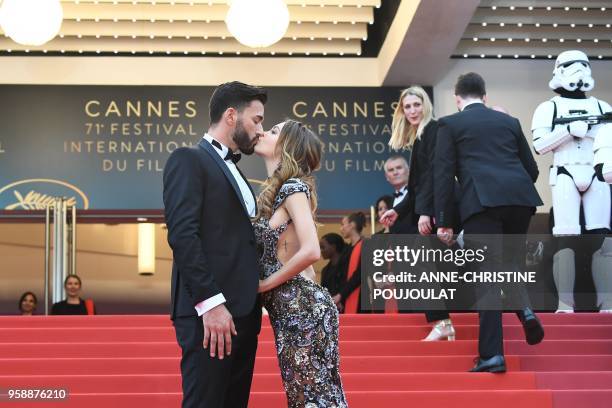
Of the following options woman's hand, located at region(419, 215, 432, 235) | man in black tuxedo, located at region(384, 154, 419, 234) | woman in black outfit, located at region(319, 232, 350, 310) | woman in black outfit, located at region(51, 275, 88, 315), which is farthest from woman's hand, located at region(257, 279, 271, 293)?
woman in black outfit, located at region(51, 275, 88, 315)

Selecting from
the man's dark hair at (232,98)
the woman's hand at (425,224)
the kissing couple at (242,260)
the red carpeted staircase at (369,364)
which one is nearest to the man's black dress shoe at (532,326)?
the red carpeted staircase at (369,364)

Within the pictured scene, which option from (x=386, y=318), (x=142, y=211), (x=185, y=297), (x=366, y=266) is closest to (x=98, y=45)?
(x=142, y=211)

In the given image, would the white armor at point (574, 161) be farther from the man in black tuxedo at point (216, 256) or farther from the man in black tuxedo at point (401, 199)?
the man in black tuxedo at point (216, 256)

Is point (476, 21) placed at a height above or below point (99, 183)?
above

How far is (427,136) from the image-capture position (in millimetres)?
6512

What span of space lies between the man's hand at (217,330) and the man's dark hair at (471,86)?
3.02 meters

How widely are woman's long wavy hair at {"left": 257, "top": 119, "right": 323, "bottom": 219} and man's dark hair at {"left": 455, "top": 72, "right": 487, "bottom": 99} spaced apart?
2321 millimetres

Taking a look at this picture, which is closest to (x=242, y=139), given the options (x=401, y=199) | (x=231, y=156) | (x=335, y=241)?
(x=231, y=156)

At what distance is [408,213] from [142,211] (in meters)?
5.23

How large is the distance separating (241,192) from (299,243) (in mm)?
290

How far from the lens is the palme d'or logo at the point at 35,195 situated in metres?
11.4

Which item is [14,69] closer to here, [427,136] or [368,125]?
[368,125]

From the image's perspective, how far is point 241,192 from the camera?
3.71 metres

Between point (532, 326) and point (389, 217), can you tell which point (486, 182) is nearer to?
point (532, 326)
